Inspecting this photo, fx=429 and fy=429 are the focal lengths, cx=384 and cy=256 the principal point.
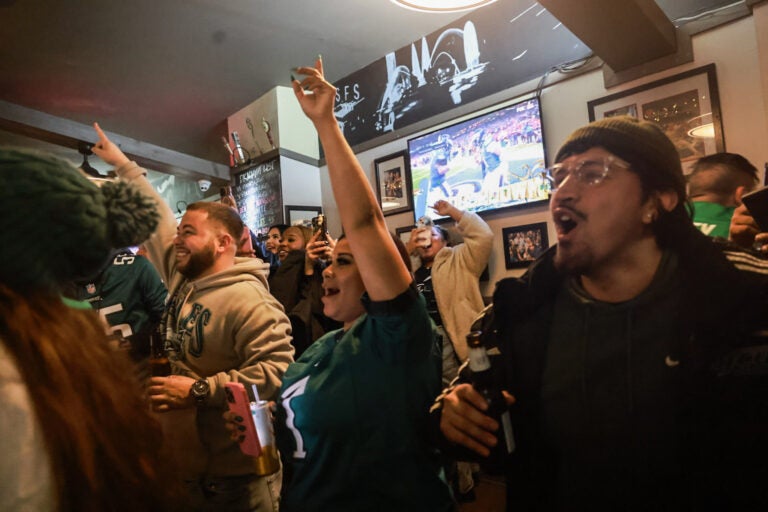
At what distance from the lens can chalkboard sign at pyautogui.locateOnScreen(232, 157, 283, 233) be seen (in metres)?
4.95

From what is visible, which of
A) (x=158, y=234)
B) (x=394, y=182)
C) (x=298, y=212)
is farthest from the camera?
(x=298, y=212)

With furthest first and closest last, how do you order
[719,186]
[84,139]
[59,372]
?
1. [84,139]
2. [719,186]
3. [59,372]

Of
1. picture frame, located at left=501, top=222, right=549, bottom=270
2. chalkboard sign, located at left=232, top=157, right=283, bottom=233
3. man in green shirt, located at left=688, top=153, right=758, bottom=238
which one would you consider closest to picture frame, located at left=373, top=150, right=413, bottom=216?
picture frame, located at left=501, top=222, right=549, bottom=270

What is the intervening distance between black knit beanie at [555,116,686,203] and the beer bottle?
20.8 inches

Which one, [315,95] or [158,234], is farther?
[158,234]

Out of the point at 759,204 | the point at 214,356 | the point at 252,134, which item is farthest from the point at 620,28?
the point at 252,134

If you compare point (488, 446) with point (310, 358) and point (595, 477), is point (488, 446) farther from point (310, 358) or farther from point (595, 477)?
point (310, 358)

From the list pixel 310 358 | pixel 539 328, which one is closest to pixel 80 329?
pixel 310 358

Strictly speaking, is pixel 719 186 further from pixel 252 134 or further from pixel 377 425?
pixel 252 134

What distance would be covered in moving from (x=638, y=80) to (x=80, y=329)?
3.16m

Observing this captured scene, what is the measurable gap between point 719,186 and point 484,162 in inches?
71.8

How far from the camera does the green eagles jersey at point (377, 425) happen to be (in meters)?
1.12

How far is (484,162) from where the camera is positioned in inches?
134

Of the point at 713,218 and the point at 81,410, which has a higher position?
the point at 713,218
